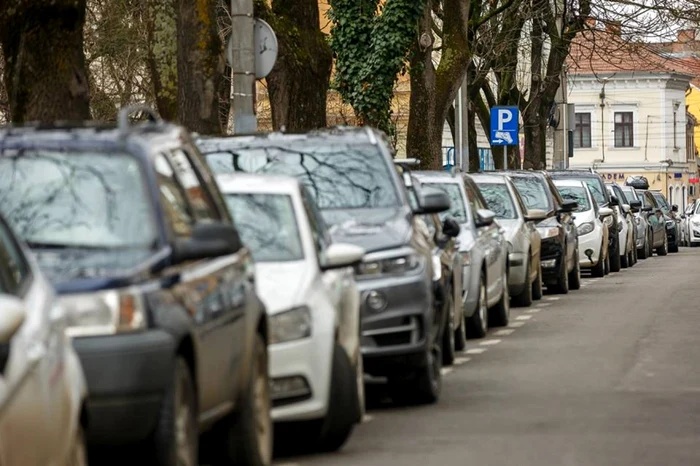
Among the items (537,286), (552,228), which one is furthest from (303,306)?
(552,228)

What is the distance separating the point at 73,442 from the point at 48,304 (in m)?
0.49

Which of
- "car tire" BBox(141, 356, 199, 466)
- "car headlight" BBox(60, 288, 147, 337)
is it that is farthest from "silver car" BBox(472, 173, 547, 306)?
"car headlight" BBox(60, 288, 147, 337)

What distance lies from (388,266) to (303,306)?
297cm

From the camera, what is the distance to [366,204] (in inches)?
571

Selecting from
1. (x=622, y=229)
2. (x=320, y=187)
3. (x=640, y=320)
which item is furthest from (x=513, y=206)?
(x=622, y=229)

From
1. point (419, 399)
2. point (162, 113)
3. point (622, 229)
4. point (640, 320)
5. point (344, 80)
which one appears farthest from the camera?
point (622, 229)

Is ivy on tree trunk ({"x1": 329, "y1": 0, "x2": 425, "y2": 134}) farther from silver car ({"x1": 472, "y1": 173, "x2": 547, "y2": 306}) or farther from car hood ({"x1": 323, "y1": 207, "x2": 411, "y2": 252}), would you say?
car hood ({"x1": 323, "y1": 207, "x2": 411, "y2": 252})

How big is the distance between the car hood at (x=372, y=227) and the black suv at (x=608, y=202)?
853 inches

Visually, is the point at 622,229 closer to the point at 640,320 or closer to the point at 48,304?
the point at 640,320

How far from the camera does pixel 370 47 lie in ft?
116

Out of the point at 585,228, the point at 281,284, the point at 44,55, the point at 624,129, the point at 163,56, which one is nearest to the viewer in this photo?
the point at 281,284

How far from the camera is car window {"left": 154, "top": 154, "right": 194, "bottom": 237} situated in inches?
329

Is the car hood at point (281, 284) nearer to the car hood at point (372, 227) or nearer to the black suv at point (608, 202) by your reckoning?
the car hood at point (372, 227)

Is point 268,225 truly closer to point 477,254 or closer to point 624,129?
point 477,254
